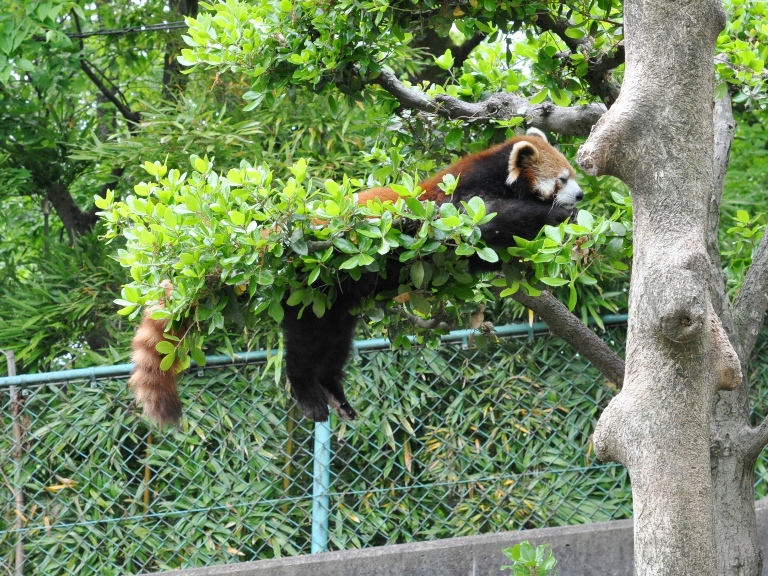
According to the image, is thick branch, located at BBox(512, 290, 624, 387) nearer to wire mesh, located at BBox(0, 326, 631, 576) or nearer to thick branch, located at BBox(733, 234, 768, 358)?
thick branch, located at BBox(733, 234, 768, 358)

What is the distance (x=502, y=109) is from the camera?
2.77m

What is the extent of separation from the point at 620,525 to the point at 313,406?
1.31 metres

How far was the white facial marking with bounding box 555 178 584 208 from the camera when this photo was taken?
3.14m

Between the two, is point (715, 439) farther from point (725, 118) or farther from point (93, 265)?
point (93, 265)

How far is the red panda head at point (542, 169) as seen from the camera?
286cm

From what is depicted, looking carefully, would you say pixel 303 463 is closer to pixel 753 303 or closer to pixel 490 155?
pixel 490 155

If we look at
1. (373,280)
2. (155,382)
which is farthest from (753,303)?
(155,382)

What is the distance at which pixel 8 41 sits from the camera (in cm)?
379

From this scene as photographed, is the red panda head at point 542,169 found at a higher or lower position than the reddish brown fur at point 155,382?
higher

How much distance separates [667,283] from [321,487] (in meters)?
2.01

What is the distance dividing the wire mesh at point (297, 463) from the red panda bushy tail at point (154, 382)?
81 centimetres

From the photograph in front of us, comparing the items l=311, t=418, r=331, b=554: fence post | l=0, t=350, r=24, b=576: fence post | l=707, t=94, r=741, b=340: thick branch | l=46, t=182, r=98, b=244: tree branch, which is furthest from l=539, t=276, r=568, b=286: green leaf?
l=46, t=182, r=98, b=244: tree branch

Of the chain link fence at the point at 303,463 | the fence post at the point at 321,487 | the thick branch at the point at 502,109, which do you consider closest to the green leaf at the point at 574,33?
the thick branch at the point at 502,109

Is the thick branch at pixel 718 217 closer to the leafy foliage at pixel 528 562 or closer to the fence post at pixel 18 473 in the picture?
the leafy foliage at pixel 528 562
